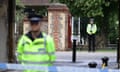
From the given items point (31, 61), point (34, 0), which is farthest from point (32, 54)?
point (34, 0)

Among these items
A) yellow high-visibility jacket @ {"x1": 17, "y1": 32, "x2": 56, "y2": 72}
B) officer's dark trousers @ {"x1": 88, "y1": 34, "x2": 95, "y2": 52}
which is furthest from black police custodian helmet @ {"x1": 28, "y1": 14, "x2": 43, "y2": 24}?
officer's dark trousers @ {"x1": 88, "y1": 34, "x2": 95, "y2": 52}

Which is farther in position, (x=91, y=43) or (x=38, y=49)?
(x=91, y=43)

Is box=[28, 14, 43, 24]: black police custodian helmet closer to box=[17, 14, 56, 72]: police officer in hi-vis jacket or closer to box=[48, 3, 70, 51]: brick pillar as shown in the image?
box=[17, 14, 56, 72]: police officer in hi-vis jacket

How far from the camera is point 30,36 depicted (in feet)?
23.4

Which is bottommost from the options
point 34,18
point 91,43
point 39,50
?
point 91,43

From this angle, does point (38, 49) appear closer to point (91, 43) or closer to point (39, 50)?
point (39, 50)

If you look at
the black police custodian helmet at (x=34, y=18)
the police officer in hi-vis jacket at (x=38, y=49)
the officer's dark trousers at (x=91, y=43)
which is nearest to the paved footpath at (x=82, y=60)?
the officer's dark trousers at (x=91, y=43)

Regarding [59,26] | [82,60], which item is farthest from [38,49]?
[59,26]

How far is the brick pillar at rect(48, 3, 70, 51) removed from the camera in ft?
97.9

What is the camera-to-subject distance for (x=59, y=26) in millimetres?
29984

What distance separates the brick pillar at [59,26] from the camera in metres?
29.8

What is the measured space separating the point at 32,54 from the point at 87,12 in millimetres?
29657

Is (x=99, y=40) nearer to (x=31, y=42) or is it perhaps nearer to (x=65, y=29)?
(x=65, y=29)

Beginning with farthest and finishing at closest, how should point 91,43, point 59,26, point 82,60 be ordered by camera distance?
point 59,26
point 91,43
point 82,60
